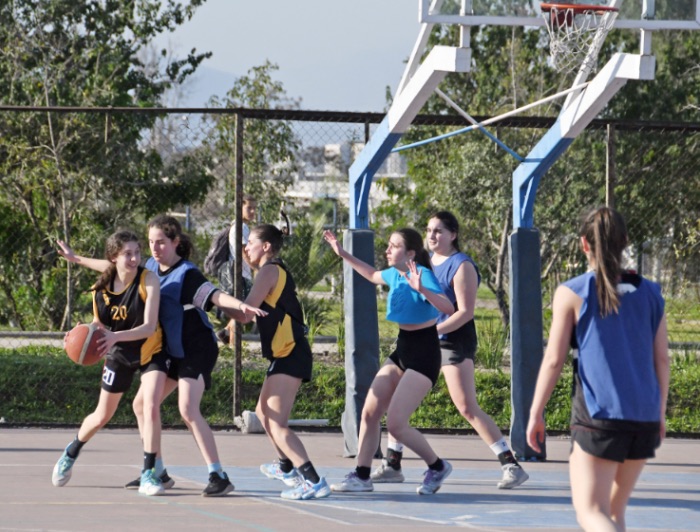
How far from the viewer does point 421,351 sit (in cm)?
809

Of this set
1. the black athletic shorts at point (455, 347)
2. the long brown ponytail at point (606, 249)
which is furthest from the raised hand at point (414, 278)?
the long brown ponytail at point (606, 249)

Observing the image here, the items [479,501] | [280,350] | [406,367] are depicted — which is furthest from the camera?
[406,367]

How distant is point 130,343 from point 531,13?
12.6ft

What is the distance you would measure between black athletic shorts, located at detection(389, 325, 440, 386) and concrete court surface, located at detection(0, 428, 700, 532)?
0.85m

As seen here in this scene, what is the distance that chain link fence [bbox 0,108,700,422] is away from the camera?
50.7ft

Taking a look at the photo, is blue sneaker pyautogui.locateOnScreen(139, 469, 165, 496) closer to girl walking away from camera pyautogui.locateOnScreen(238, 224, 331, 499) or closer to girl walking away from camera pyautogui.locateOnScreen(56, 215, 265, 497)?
girl walking away from camera pyautogui.locateOnScreen(56, 215, 265, 497)

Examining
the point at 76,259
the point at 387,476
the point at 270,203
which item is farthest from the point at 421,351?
the point at 270,203

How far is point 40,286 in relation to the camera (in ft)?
53.5

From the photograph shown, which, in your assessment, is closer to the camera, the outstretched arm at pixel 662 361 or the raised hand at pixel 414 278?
the outstretched arm at pixel 662 361

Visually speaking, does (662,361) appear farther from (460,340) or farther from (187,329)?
(187,329)

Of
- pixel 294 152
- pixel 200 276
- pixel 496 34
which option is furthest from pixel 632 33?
pixel 200 276

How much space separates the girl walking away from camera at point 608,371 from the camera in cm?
515

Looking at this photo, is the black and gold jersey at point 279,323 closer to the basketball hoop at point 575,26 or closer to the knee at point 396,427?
the knee at point 396,427

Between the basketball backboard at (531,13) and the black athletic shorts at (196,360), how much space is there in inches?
109
